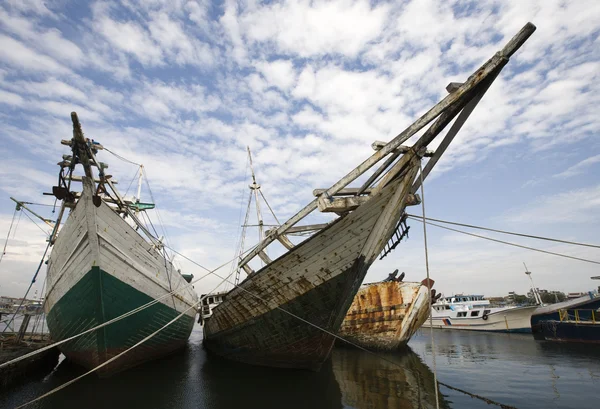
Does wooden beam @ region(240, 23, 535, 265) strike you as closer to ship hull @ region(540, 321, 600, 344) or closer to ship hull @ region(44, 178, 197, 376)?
ship hull @ region(44, 178, 197, 376)

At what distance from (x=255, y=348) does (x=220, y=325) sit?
251cm

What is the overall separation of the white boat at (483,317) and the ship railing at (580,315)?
5926 mm

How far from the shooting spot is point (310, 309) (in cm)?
886

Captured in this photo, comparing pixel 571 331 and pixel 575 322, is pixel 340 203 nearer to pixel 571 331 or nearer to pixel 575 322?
pixel 575 322

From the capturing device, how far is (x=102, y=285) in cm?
844

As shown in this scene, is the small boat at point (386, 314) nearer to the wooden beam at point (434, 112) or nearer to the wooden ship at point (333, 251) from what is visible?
the wooden ship at point (333, 251)

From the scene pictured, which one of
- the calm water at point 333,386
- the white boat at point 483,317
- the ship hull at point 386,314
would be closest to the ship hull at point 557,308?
the white boat at point 483,317

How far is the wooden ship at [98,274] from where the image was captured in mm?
8461

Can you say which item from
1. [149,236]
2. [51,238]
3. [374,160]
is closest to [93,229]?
[149,236]

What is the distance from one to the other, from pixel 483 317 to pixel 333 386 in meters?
24.5

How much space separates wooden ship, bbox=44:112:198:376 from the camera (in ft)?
27.8

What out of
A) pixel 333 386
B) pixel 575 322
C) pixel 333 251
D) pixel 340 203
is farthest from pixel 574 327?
pixel 340 203

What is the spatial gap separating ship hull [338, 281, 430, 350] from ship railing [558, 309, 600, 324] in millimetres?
9821

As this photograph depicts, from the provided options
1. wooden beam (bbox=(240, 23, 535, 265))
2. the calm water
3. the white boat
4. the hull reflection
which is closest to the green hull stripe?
the calm water
